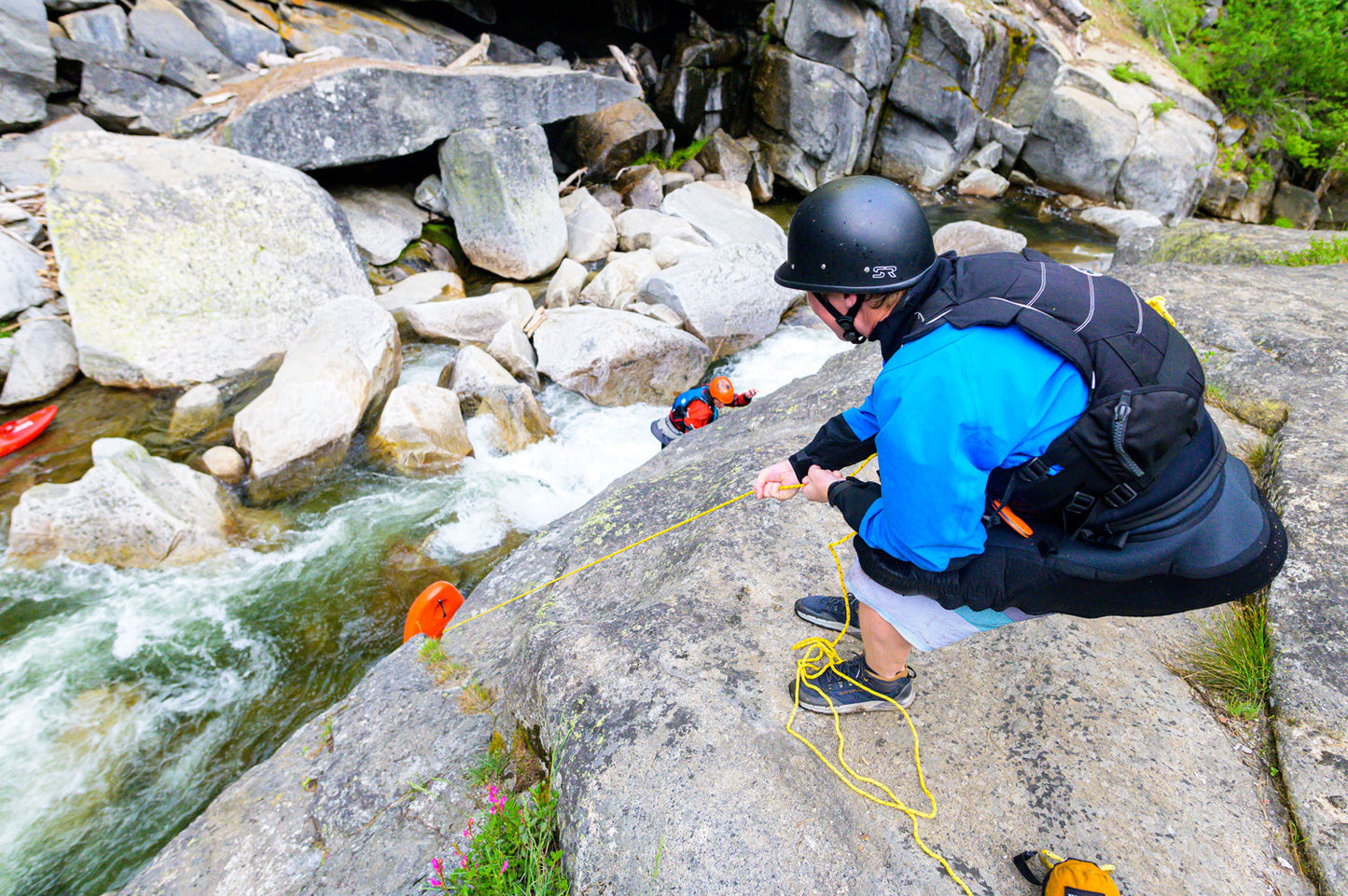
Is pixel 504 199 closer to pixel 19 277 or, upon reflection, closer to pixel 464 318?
pixel 464 318

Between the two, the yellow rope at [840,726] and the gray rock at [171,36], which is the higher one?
the gray rock at [171,36]

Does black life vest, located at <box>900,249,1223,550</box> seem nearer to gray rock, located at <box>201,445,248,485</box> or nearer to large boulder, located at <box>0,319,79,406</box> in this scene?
gray rock, located at <box>201,445,248,485</box>

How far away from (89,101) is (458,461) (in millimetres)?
8580

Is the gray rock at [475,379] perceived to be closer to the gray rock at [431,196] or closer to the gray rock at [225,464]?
the gray rock at [225,464]

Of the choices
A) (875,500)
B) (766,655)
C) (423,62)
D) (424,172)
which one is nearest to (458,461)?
(766,655)

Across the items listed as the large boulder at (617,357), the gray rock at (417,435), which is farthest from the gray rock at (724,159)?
the gray rock at (417,435)

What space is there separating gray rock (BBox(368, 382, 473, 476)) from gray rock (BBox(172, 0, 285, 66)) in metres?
8.56

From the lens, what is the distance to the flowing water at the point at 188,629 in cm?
441

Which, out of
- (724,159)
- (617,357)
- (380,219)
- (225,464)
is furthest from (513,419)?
(724,159)

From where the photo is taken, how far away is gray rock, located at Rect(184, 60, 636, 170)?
9922 mm

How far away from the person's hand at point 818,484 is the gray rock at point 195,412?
796cm

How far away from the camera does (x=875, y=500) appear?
227 cm

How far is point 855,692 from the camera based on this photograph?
2756 millimetres

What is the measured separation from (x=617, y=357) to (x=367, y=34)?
9.67 metres
